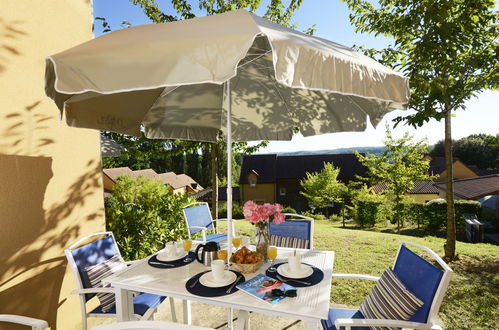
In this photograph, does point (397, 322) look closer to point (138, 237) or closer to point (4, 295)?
point (4, 295)

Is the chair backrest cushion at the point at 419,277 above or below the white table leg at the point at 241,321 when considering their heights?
above

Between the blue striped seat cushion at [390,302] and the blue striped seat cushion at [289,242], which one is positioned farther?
the blue striped seat cushion at [289,242]

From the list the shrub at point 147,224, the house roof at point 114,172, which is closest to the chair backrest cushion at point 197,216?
the shrub at point 147,224

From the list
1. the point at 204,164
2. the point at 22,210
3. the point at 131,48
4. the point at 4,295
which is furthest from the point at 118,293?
the point at 204,164

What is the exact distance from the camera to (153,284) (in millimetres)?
2229

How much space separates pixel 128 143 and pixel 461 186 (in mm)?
29563

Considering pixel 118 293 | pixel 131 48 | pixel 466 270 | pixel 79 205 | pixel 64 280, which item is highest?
pixel 131 48

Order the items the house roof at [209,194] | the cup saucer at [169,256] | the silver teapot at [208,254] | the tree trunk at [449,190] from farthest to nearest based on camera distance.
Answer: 1. the house roof at [209,194]
2. the tree trunk at [449,190]
3. the cup saucer at [169,256]
4. the silver teapot at [208,254]

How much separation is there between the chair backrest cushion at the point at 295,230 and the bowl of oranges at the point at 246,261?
4.37ft

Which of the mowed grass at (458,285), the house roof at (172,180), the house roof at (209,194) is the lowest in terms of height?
the house roof at (209,194)

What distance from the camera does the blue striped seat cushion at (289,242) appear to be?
361 cm

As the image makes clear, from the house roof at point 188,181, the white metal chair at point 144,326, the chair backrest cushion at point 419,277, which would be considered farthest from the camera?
the house roof at point 188,181

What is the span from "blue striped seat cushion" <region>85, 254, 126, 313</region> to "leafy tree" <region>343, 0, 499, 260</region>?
5.45 metres

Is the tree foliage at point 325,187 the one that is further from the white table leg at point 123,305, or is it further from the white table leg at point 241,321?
the white table leg at point 123,305
